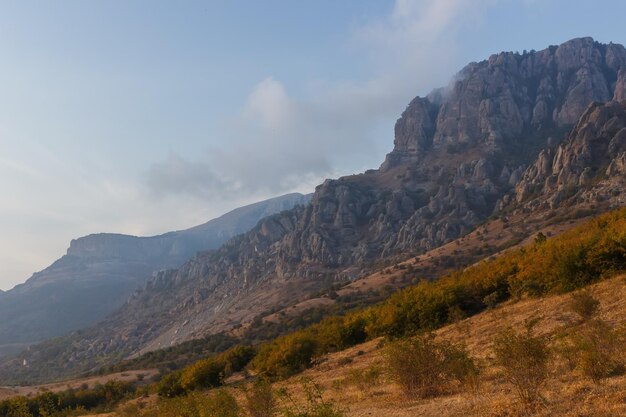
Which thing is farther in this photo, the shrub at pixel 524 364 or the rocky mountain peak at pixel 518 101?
the rocky mountain peak at pixel 518 101

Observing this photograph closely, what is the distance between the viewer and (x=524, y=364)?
40.3 feet

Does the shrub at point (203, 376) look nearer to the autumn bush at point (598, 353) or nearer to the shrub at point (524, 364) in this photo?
the autumn bush at point (598, 353)

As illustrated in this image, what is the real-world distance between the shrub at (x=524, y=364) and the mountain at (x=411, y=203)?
88.3 m

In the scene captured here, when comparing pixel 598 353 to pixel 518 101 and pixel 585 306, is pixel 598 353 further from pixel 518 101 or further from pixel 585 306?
pixel 518 101

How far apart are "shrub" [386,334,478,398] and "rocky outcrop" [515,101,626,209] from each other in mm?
81452

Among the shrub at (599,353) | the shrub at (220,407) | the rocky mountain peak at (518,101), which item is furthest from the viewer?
the rocky mountain peak at (518,101)

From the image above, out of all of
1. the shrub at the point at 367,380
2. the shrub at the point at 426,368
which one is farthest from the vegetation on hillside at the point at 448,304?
the shrub at the point at 367,380

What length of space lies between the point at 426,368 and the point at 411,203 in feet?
457

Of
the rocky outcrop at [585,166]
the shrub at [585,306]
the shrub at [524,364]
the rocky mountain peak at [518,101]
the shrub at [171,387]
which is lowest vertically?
the shrub at [171,387]

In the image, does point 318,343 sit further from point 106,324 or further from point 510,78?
point 510,78

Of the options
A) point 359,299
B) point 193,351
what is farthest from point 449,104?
point 193,351

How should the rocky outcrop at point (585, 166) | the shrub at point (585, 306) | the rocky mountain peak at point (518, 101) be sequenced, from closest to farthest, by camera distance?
1. the shrub at point (585, 306)
2. the rocky outcrop at point (585, 166)
3. the rocky mountain peak at point (518, 101)

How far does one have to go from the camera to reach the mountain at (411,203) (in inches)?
4919

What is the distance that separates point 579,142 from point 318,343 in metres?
98.0
